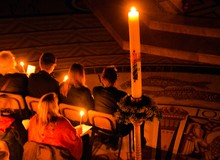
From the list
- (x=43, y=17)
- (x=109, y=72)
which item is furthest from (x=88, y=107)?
(x=43, y=17)

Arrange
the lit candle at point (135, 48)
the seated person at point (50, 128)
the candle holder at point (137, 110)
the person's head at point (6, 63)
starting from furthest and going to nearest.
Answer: the person's head at point (6, 63), the seated person at point (50, 128), the candle holder at point (137, 110), the lit candle at point (135, 48)

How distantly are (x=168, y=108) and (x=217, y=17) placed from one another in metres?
1.67

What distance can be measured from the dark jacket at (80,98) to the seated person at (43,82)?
0.21 m

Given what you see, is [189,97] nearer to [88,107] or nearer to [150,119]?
[88,107]

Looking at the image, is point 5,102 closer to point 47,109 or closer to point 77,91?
point 77,91

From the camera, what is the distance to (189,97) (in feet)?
11.4

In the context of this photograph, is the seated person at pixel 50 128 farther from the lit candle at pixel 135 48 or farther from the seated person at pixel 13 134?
the lit candle at pixel 135 48

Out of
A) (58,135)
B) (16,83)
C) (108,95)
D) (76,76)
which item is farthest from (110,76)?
(16,83)

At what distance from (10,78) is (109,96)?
101cm

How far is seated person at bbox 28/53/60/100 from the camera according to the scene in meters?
2.50

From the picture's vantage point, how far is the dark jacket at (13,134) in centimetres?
199

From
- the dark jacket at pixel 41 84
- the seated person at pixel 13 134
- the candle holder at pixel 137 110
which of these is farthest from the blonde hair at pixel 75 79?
the candle holder at pixel 137 110

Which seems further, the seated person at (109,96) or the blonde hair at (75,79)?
the blonde hair at (75,79)

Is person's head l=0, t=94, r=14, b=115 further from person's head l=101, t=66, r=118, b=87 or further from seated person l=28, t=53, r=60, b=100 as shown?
person's head l=101, t=66, r=118, b=87
